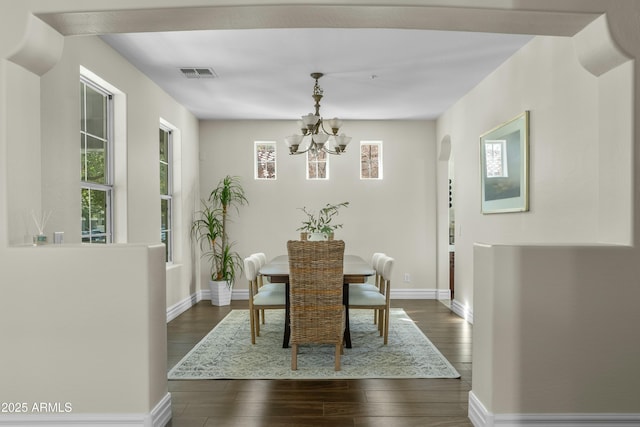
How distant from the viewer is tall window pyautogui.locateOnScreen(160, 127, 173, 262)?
18.6 feet

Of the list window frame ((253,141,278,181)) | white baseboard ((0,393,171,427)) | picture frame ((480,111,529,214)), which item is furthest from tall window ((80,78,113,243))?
picture frame ((480,111,529,214))

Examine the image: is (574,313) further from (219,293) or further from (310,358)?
(219,293)

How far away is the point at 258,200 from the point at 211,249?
97 centimetres

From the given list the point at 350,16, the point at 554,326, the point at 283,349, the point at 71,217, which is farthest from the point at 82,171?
the point at 554,326

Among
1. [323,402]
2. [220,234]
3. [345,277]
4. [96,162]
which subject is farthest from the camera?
[220,234]

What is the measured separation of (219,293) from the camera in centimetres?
621

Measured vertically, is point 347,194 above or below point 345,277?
above

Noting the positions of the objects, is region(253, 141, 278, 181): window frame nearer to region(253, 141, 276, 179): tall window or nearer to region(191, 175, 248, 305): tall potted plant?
region(253, 141, 276, 179): tall window

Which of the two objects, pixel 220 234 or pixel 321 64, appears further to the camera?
pixel 220 234

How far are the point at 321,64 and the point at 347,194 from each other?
2.74 meters

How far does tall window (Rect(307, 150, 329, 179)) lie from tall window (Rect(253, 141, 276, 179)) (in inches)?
20.3

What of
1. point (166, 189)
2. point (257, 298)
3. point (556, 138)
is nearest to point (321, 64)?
point (556, 138)

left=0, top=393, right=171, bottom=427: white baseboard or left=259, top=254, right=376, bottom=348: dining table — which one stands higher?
left=259, top=254, right=376, bottom=348: dining table

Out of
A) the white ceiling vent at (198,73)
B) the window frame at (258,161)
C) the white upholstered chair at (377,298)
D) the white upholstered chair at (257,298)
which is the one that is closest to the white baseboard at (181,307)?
the white upholstered chair at (257,298)
